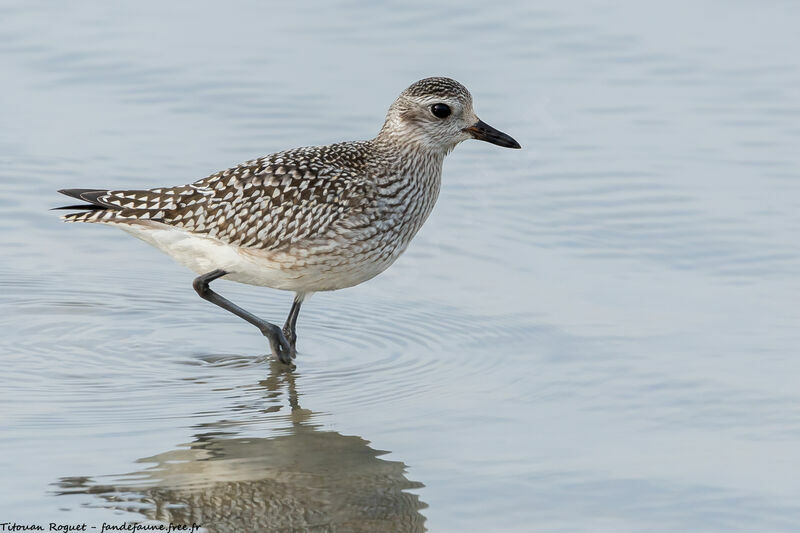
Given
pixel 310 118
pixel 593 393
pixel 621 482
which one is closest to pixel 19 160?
pixel 310 118

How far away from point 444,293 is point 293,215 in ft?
6.12

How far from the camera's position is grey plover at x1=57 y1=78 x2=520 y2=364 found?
10.9 m

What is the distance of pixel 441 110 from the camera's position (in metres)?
11.4

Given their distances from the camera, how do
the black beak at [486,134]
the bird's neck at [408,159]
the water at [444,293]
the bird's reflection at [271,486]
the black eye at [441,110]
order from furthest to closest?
1. the black beak at [486,134]
2. the black eye at [441,110]
3. the bird's neck at [408,159]
4. the water at [444,293]
5. the bird's reflection at [271,486]

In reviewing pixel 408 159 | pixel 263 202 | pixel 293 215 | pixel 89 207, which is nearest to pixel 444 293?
pixel 408 159

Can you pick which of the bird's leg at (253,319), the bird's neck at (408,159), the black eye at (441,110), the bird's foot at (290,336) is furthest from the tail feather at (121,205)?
the black eye at (441,110)

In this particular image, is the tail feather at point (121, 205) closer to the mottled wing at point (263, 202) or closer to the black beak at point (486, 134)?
the mottled wing at point (263, 202)

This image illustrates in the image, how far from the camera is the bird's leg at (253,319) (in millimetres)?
10977

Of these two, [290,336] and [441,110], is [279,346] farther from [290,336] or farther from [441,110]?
[441,110]

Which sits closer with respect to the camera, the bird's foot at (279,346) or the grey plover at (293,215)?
the grey plover at (293,215)

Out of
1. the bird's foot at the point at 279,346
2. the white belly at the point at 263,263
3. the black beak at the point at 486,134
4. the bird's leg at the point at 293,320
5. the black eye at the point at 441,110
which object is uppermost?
the black eye at the point at 441,110

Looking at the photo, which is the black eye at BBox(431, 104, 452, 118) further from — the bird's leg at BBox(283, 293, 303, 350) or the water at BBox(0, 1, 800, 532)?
the bird's leg at BBox(283, 293, 303, 350)

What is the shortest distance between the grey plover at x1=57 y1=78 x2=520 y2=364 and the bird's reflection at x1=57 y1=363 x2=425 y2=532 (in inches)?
68.1

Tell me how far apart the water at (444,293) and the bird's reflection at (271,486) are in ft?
0.08
